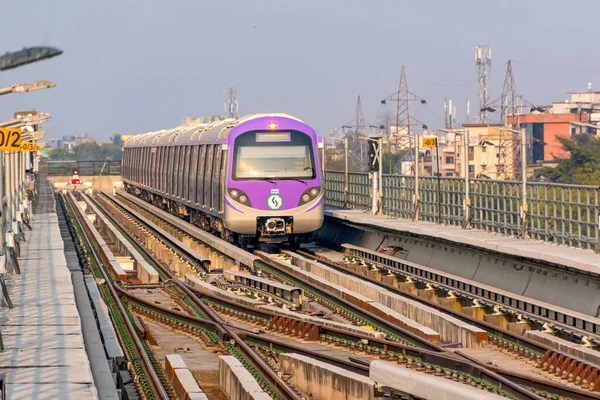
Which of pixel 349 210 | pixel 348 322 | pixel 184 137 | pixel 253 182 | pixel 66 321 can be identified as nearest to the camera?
pixel 66 321

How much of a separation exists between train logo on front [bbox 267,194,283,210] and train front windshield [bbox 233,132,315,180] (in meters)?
0.43

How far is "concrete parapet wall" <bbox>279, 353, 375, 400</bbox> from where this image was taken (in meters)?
10.6

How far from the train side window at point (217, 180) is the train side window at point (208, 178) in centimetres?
60

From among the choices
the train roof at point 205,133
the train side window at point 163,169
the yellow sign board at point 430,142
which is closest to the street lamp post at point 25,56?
the yellow sign board at point 430,142

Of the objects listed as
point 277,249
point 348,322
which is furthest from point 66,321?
point 277,249

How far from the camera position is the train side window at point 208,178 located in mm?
26305

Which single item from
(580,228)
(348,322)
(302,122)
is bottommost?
(348,322)

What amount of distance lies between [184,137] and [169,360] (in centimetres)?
2147

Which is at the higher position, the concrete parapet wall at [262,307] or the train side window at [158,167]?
the train side window at [158,167]

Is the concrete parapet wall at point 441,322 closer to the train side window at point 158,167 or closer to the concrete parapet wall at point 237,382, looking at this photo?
the concrete parapet wall at point 237,382

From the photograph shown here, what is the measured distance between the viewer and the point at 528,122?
4373 inches

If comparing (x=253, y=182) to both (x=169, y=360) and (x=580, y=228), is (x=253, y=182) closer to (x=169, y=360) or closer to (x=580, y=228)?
(x=580, y=228)

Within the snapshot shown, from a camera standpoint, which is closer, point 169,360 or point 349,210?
point 169,360

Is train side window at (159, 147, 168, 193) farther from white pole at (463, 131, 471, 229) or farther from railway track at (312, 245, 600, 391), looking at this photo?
white pole at (463, 131, 471, 229)
